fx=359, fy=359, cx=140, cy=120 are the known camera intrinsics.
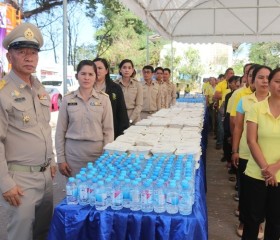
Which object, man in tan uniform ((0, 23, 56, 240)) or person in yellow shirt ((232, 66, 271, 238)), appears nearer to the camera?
man in tan uniform ((0, 23, 56, 240))

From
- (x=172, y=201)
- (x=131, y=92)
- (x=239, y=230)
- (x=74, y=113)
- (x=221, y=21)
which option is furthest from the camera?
(x=221, y=21)

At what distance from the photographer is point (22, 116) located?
6.95ft

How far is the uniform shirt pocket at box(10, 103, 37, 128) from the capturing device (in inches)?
82.2

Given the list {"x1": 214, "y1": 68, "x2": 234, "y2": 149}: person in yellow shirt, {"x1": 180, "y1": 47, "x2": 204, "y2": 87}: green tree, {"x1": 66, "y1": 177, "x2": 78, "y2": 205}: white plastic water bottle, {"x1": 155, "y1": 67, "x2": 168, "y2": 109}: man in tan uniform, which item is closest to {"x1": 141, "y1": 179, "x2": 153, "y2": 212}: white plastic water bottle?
{"x1": 66, "y1": 177, "x2": 78, "y2": 205}: white plastic water bottle

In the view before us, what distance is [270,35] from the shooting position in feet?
32.8

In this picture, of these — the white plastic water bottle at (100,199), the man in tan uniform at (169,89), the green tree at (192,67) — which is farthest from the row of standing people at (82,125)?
the green tree at (192,67)

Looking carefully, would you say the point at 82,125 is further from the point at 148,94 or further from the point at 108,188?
the point at 148,94

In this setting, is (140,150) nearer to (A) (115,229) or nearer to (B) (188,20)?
(A) (115,229)

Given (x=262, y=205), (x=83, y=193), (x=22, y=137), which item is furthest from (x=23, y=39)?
(x=262, y=205)

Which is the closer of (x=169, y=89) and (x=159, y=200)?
(x=159, y=200)

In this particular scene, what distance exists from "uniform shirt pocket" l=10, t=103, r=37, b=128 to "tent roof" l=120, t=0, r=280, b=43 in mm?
7062

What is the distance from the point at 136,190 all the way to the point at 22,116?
816 mm

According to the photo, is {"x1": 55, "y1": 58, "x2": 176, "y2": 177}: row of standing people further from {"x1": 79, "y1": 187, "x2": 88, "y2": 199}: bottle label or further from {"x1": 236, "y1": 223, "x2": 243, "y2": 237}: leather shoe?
{"x1": 236, "y1": 223, "x2": 243, "y2": 237}: leather shoe

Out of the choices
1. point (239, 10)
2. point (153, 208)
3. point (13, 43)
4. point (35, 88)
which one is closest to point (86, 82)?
point (35, 88)
